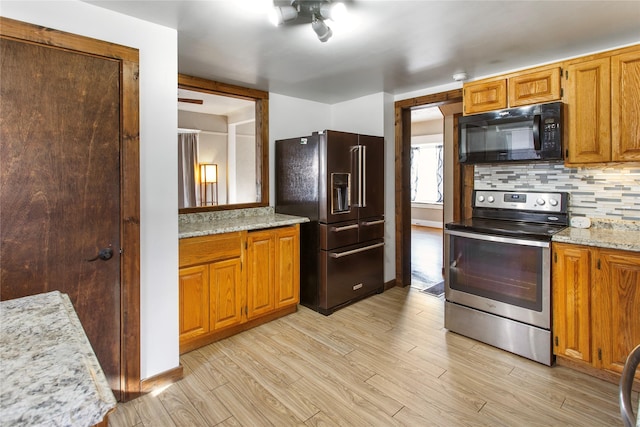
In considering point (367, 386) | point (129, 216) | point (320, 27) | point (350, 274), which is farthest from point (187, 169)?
point (367, 386)

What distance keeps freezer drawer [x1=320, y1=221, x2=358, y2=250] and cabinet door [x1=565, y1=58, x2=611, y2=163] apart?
73.6 inches

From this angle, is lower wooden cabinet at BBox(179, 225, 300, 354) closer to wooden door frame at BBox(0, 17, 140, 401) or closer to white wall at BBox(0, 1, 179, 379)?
white wall at BBox(0, 1, 179, 379)

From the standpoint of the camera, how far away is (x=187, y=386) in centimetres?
220

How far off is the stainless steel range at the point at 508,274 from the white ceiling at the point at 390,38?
1167mm

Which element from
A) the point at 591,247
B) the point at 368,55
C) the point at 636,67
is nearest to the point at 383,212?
the point at 368,55

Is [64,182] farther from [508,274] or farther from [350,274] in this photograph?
[508,274]

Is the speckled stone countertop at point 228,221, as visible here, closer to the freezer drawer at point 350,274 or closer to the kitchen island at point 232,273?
the kitchen island at point 232,273

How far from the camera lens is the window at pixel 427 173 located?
27.8 ft

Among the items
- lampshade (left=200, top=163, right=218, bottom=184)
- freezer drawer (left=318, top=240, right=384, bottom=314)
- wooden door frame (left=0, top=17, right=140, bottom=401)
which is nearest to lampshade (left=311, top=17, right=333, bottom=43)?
wooden door frame (left=0, top=17, right=140, bottom=401)

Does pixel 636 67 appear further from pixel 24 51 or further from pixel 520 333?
pixel 24 51

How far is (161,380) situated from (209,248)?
938 millimetres

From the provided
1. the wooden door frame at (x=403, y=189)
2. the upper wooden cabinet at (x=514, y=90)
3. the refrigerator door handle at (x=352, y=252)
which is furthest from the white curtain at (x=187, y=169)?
the upper wooden cabinet at (x=514, y=90)

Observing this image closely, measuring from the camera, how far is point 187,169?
4.08m

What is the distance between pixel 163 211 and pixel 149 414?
1174 mm
